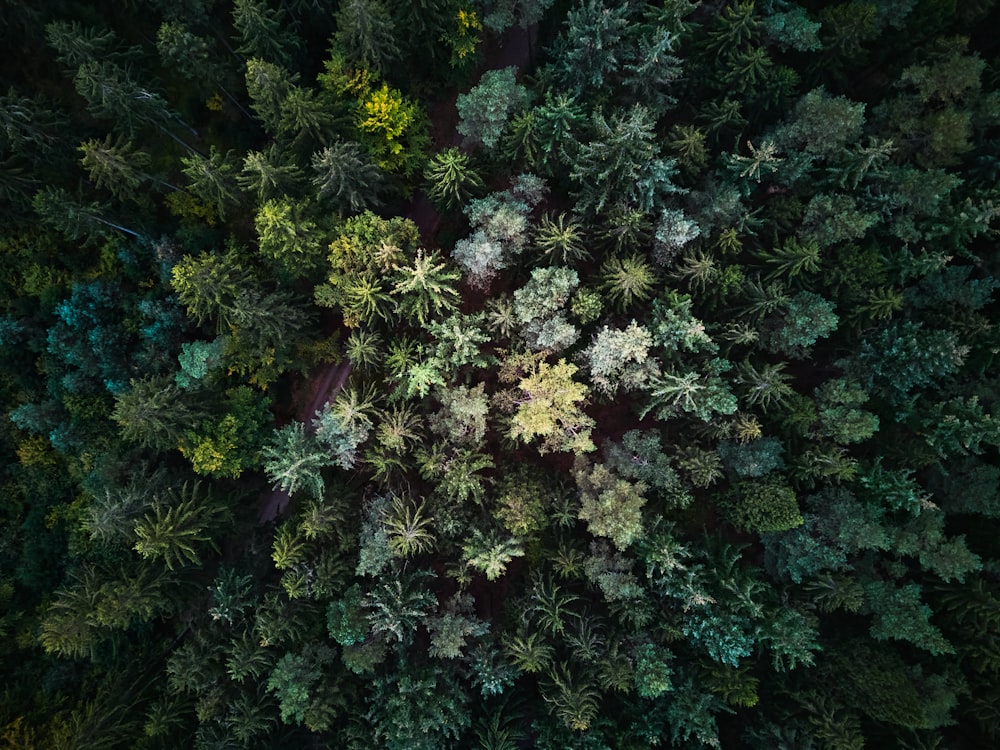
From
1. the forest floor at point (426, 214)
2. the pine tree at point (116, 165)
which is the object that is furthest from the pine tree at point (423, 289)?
the pine tree at point (116, 165)

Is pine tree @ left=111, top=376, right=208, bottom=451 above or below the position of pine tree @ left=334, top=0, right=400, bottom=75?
below

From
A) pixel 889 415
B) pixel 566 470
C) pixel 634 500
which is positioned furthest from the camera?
pixel 566 470

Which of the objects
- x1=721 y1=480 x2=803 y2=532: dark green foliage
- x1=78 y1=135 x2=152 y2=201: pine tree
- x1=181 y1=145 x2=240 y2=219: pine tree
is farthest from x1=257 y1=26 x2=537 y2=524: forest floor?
x1=721 y1=480 x2=803 y2=532: dark green foliage

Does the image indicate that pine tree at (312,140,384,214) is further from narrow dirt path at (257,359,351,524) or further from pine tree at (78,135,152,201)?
narrow dirt path at (257,359,351,524)

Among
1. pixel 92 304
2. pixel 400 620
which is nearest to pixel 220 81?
pixel 92 304

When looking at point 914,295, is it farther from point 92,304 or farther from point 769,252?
point 92,304

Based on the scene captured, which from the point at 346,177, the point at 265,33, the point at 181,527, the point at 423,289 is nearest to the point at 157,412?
the point at 181,527
